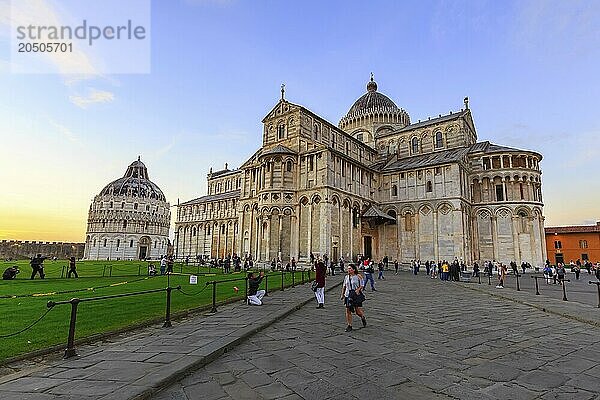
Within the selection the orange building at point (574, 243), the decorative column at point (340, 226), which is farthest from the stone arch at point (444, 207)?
the orange building at point (574, 243)

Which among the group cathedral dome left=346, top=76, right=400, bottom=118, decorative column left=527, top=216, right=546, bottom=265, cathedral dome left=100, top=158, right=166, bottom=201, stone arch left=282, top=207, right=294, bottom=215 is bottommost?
decorative column left=527, top=216, right=546, bottom=265

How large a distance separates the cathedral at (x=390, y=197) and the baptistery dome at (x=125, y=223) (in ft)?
200

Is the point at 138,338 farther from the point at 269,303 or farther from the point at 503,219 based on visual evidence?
the point at 503,219

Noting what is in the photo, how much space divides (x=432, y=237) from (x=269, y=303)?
30.1 meters

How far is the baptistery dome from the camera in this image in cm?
8700

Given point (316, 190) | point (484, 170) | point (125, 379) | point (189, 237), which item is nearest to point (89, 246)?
point (189, 237)

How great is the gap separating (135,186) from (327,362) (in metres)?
98.0

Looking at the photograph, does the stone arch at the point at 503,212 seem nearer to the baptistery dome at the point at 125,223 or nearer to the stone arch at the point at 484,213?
the stone arch at the point at 484,213

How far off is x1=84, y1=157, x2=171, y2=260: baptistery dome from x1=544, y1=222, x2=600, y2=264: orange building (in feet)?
287

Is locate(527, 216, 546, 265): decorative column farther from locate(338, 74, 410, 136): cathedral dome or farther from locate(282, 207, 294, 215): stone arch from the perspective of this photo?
locate(282, 207, 294, 215): stone arch

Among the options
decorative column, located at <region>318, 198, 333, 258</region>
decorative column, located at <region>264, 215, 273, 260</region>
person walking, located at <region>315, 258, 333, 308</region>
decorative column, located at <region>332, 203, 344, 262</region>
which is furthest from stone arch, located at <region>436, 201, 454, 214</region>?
person walking, located at <region>315, 258, 333, 308</region>

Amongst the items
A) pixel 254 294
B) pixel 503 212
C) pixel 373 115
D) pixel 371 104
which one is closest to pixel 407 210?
pixel 503 212

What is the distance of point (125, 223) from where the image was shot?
88.4 meters

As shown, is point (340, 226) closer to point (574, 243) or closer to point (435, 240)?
point (435, 240)
